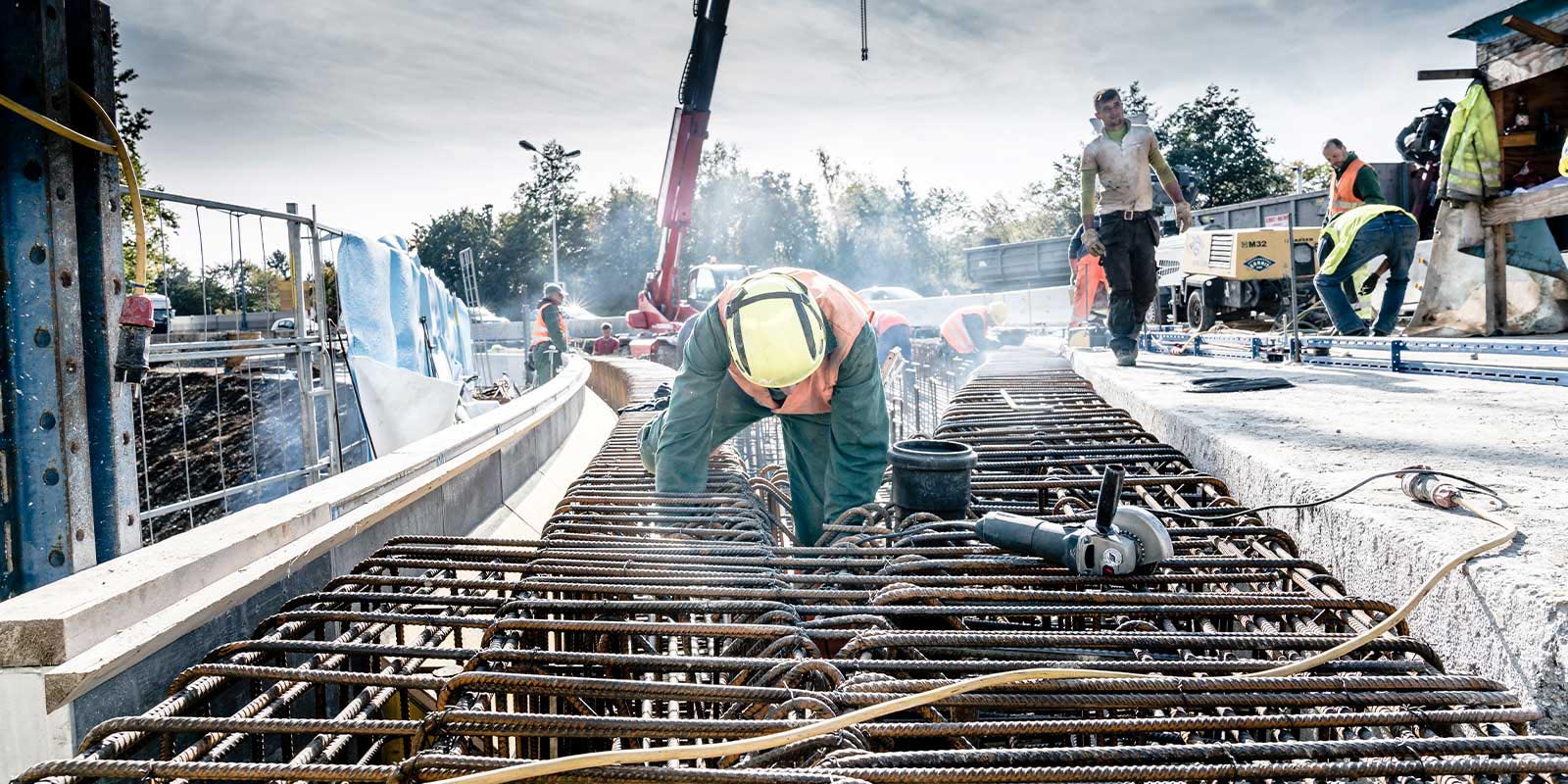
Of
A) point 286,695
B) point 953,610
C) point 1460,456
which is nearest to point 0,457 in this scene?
point 286,695

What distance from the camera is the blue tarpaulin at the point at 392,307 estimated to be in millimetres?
6594

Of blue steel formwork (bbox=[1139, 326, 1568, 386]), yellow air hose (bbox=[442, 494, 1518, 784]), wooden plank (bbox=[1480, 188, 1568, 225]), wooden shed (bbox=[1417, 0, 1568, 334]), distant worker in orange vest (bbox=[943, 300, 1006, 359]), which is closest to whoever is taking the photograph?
yellow air hose (bbox=[442, 494, 1518, 784])

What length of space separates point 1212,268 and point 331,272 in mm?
10341

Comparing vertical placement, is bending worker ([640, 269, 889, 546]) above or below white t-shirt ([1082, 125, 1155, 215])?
below

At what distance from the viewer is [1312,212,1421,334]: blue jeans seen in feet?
22.2

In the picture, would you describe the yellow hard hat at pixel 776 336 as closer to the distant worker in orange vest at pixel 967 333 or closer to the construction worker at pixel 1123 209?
the construction worker at pixel 1123 209

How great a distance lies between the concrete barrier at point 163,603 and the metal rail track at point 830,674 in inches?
7.7

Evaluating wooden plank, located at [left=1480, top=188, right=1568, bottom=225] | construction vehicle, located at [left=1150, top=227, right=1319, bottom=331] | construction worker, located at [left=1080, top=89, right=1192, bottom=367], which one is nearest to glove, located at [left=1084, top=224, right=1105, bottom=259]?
construction worker, located at [left=1080, top=89, right=1192, bottom=367]

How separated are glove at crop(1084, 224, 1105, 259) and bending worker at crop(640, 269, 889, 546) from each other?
359 centimetres

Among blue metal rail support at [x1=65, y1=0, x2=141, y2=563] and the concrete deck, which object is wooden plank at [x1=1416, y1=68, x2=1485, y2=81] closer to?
the concrete deck

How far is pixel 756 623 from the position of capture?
6.43ft

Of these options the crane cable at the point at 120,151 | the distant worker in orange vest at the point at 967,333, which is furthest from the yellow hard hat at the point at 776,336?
Result: the distant worker in orange vest at the point at 967,333

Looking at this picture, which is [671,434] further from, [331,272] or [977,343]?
[977,343]

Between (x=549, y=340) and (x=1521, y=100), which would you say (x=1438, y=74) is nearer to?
(x=1521, y=100)
